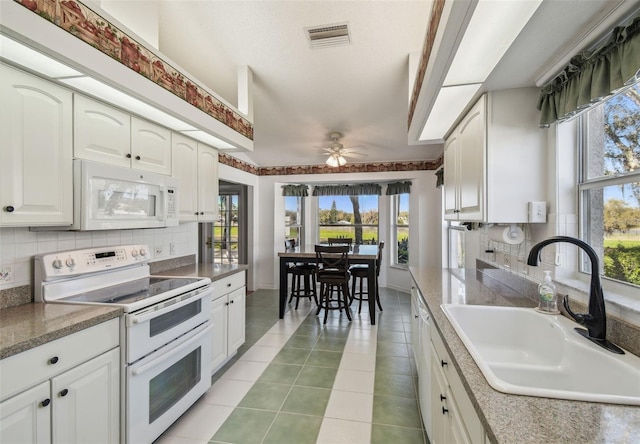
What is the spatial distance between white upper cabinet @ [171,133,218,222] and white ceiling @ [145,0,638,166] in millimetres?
800

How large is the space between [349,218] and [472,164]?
396 cm

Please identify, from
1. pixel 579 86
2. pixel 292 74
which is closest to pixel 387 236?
pixel 292 74

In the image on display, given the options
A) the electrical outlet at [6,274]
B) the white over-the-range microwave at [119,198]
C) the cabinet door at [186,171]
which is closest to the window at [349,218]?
the cabinet door at [186,171]

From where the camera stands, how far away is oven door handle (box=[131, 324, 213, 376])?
1.57m

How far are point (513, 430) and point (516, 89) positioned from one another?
1.70 meters

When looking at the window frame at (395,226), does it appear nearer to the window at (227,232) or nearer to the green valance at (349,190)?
the green valance at (349,190)

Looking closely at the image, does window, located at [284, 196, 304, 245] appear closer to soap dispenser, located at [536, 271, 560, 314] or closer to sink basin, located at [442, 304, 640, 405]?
sink basin, located at [442, 304, 640, 405]

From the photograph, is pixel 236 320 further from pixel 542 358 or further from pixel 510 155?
pixel 510 155

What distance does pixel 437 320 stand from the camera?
136 centimetres

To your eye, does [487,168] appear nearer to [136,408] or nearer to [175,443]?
[136,408]

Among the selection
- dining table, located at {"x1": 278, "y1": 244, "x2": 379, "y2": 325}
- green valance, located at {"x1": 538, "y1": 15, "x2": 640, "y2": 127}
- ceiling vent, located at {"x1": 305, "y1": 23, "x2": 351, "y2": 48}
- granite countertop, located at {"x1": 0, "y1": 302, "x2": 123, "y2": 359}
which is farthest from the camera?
dining table, located at {"x1": 278, "y1": 244, "x2": 379, "y2": 325}

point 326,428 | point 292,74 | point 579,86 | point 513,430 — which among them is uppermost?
point 292,74

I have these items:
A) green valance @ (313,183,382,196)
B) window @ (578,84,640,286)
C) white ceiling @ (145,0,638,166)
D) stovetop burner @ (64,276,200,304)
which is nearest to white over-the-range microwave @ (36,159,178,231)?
stovetop burner @ (64,276,200,304)

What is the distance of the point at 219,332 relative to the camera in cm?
247
